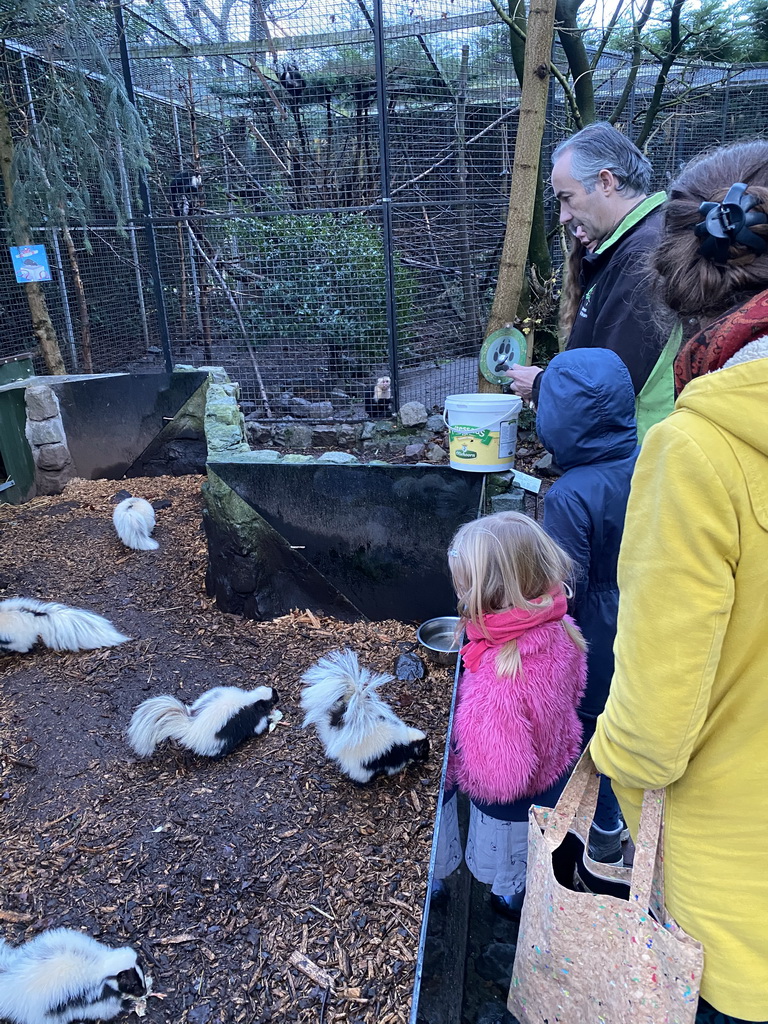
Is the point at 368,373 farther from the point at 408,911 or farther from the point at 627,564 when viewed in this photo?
the point at 627,564

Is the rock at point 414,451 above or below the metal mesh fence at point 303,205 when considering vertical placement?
below

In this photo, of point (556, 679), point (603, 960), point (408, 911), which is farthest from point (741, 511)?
point (408, 911)

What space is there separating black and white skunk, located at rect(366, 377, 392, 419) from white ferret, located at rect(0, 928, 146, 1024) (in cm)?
583

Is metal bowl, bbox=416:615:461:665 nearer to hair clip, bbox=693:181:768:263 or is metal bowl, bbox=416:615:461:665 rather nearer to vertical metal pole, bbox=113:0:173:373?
hair clip, bbox=693:181:768:263

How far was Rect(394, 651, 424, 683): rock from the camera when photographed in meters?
3.22

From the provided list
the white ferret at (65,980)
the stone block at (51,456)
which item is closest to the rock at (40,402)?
the stone block at (51,456)

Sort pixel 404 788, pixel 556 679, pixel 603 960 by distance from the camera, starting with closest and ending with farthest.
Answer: pixel 603 960
pixel 556 679
pixel 404 788

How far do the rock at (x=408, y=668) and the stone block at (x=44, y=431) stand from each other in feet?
13.0

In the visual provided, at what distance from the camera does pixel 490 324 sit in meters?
2.83

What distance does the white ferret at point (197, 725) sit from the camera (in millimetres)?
2719

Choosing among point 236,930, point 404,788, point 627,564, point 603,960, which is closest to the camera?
point 627,564

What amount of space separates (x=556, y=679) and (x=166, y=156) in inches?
310

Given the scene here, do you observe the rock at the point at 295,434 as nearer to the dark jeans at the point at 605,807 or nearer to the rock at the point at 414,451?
the rock at the point at 414,451

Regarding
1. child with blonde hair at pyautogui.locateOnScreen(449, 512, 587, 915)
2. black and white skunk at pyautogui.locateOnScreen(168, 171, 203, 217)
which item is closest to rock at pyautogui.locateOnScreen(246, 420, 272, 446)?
black and white skunk at pyautogui.locateOnScreen(168, 171, 203, 217)
